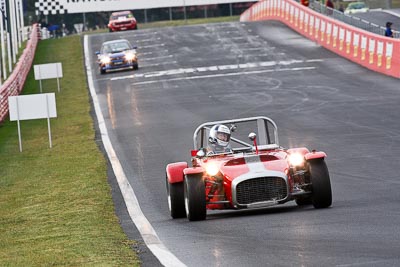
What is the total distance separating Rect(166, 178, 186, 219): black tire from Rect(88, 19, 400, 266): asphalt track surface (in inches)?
7.0

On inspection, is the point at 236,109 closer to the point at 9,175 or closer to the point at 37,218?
the point at 9,175

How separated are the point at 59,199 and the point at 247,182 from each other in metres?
5.17

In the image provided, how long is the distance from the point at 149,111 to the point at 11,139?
4380 millimetres

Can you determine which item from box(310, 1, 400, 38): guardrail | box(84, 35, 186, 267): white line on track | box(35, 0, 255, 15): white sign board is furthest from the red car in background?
box(84, 35, 186, 267): white line on track

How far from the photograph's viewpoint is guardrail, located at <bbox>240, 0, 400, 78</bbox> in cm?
3872

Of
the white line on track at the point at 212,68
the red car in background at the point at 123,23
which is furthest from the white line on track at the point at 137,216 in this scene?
the red car in background at the point at 123,23

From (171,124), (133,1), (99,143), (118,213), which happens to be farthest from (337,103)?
(133,1)

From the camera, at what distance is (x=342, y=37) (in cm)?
4666

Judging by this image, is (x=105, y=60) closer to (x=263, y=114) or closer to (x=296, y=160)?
(x=263, y=114)

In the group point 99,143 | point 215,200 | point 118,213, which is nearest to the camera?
point 215,200

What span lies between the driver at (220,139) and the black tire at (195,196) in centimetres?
112

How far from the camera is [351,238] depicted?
37.4 feet

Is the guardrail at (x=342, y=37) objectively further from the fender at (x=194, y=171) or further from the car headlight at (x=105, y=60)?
the fender at (x=194, y=171)

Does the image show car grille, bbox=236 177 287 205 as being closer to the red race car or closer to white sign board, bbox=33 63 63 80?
the red race car
